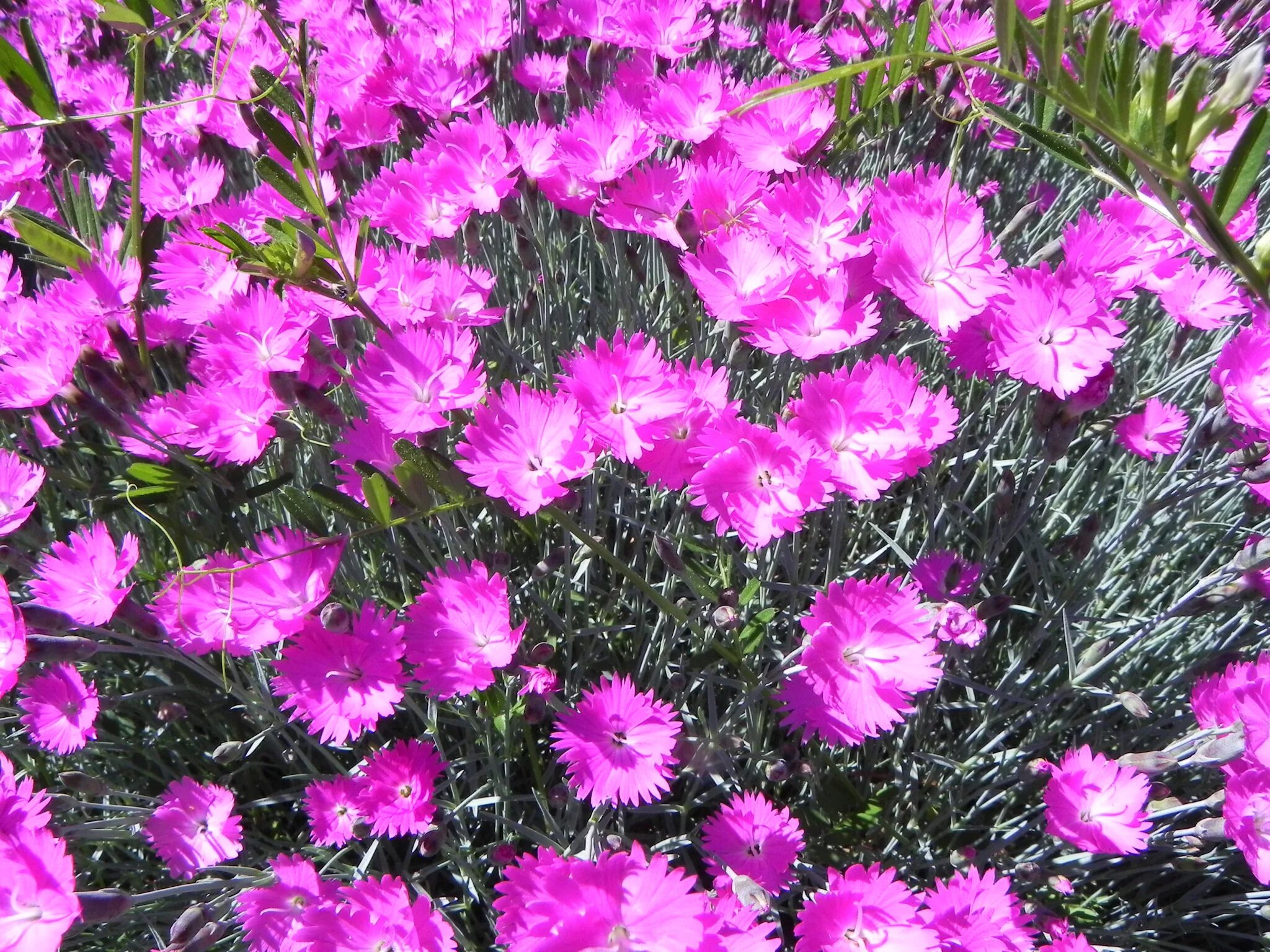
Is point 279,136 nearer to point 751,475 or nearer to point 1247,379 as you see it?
point 751,475

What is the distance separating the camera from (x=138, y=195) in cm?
132

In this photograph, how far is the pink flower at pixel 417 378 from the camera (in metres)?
1.18

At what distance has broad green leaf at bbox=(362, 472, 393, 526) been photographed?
1.02 metres

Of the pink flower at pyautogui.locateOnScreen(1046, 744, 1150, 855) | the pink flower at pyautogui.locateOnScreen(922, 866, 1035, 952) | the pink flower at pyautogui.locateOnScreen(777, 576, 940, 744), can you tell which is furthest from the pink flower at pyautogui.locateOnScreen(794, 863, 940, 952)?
the pink flower at pyautogui.locateOnScreen(1046, 744, 1150, 855)

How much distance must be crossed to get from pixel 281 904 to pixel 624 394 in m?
0.91

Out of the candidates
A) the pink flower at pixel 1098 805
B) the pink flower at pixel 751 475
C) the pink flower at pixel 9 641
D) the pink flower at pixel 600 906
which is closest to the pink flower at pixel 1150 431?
the pink flower at pixel 1098 805

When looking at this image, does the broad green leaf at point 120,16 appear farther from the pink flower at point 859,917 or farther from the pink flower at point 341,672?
the pink flower at point 859,917

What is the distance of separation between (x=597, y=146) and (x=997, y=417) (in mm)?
1136

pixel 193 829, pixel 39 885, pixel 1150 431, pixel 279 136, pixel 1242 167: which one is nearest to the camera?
pixel 1242 167

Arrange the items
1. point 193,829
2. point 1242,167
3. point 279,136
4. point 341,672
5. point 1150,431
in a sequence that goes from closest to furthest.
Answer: point 1242,167, point 279,136, point 341,672, point 193,829, point 1150,431

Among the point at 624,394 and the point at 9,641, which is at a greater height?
the point at 624,394

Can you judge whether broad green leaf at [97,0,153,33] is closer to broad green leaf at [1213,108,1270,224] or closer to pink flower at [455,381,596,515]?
pink flower at [455,381,596,515]

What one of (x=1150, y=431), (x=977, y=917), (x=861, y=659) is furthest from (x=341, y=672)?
(x=1150, y=431)

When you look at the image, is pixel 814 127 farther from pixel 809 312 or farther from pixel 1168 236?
pixel 1168 236
